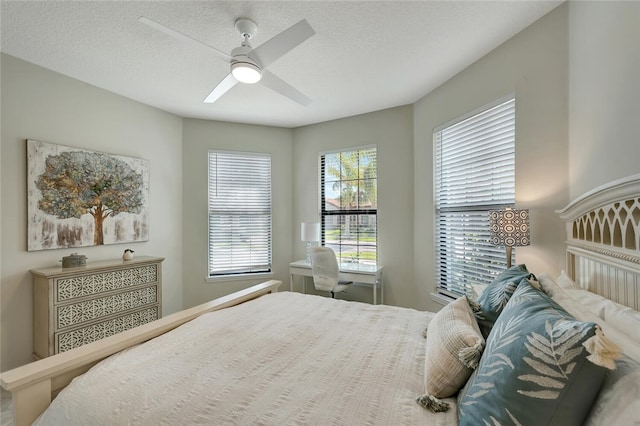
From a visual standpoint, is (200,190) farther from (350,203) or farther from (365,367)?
(365,367)

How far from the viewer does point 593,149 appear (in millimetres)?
1599

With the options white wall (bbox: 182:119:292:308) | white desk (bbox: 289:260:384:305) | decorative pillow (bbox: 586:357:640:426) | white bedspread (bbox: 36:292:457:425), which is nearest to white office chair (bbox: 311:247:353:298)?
→ white desk (bbox: 289:260:384:305)

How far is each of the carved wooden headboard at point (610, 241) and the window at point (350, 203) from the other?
241 cm

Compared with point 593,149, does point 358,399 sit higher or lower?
lower

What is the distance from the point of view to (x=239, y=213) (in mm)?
4219

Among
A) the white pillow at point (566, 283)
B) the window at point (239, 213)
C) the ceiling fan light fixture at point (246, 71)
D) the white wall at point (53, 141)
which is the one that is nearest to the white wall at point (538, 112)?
the white pillow at point (566, 283)

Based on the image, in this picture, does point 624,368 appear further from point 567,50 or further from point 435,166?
point 435,166

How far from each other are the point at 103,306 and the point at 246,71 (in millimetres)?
2584

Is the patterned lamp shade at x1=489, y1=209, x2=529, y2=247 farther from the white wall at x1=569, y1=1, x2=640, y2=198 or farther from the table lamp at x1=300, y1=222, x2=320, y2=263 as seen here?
the table lamp at x1=300, y1=222, x2=320, y2=263

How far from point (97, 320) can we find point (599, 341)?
3.47 m

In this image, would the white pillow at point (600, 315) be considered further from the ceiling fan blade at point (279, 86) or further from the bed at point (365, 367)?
the ceiling fan blade at point (279, 86)

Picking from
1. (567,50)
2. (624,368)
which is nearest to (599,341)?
(624,368)

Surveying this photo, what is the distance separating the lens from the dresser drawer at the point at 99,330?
2.42 meters

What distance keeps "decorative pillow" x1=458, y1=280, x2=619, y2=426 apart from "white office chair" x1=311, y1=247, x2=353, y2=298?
2564 millimetres
